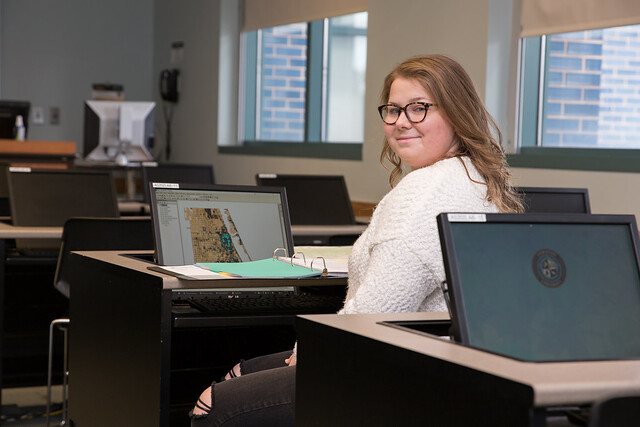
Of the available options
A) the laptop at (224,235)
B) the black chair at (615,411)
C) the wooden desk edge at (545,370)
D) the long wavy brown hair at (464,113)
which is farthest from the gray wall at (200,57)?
the black chair at (615,411)

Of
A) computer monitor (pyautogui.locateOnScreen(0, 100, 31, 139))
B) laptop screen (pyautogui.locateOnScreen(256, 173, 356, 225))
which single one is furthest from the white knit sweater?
computer monitor (pyautogui.locateOnScreen(0, 100, 31, 139))

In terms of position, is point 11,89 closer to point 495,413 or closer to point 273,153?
point 273,153

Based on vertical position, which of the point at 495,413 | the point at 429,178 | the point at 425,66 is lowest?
the point at 495,413

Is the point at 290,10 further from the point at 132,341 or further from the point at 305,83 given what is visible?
the point at 132,341

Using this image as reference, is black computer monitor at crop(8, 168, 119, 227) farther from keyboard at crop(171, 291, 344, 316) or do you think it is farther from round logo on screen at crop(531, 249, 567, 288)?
round logo on screen at crop(531, 249, 567, 288)

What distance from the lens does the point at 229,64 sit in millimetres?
7668

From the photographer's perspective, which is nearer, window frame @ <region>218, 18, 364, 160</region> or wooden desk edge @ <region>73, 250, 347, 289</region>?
wooden desk edge @ <region>73, 250, 347, 289</region>

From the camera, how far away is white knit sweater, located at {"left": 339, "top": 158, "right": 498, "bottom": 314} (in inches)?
68.7

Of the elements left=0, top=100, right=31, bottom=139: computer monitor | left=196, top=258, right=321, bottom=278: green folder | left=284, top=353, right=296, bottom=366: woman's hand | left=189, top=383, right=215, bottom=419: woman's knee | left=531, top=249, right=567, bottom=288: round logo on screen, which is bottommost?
left=189, top=383, right=215, bottom=419: woman's knee

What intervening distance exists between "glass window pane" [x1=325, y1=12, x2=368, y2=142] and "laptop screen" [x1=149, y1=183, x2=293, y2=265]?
3719 mm

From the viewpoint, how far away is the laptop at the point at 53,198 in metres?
4.01

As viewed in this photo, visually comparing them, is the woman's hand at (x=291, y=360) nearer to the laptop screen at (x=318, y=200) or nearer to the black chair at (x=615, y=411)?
the black chair at (x=615, y=411)

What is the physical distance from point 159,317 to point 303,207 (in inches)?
96.5

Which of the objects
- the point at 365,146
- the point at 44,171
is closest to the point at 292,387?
the point at 44,171
